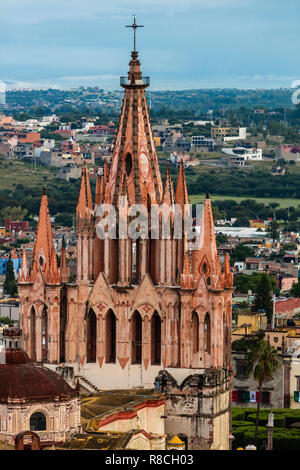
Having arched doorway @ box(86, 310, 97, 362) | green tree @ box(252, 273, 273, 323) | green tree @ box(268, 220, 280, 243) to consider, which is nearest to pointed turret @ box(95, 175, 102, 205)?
arched doorway @ box(86, 310, 97, 362)

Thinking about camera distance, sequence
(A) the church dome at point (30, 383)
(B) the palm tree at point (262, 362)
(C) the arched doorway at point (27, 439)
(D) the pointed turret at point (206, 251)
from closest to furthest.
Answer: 1. (C) the arched doorway at point (27, 439)
2. (A) the church dome at point (30, 383)
3. (D) the pointed turret at point (206, 251)
4. (B) the palm tree at point (262, 362)

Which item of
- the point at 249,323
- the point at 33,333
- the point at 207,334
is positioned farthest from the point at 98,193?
the point at 249,323

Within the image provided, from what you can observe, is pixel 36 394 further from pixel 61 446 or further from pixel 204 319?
pixel 204 319

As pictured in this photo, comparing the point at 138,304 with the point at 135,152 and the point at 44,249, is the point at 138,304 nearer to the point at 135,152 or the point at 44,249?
the point at 44,249

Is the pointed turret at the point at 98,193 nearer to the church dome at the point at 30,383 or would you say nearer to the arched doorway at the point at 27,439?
the church dome at the point at 30,383

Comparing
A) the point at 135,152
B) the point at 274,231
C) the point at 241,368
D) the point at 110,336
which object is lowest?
the point at 274,231

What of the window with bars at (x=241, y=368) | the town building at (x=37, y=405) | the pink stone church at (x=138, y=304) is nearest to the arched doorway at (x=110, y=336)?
the pink stone church at (x=138, y=304)

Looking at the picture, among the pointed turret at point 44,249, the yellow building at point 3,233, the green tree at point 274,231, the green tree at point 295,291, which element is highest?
the pointed turret at point 44,249

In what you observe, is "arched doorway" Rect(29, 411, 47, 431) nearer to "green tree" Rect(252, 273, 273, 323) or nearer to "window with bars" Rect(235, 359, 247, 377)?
"window with bars" Rect(235, 359, 247, 377)
